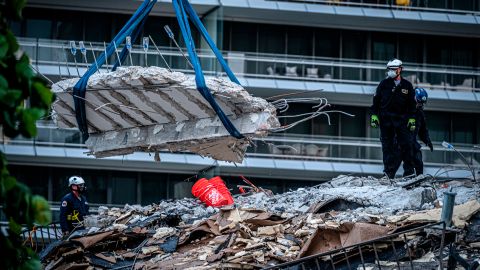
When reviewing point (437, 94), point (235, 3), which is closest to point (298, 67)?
point (235, 3)

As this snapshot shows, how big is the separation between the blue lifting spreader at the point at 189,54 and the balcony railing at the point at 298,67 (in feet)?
66.4

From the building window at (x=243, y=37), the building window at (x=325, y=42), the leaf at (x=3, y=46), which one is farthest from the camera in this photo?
the building window at (x=325, y=42)

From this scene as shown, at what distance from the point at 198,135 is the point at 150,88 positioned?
0.89 m

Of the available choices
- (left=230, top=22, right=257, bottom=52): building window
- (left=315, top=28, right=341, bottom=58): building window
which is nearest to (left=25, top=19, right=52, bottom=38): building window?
(left=230, top=22, right=257, bottom=52): building window

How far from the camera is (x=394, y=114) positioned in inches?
1000

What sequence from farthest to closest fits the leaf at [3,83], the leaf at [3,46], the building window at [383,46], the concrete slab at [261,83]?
A: the building window at [383,46]
the concrete slab at [261,83]
the leaf at [3,46]
the leaf at [3,83]

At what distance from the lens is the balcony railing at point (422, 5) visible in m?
45.6

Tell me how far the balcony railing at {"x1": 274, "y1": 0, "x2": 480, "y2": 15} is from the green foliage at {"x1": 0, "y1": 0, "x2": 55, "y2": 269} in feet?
107

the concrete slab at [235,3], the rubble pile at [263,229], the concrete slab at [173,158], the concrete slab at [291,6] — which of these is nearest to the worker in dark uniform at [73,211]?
the rubble pile at [263,229]

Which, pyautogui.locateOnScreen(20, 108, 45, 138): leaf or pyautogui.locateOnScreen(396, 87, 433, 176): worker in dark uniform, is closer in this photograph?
pyautogui.locateOnScreen(20, 108, 45, 138): leaf

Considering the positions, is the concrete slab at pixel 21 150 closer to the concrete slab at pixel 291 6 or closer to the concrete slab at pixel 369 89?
the concrete slab at pixel 291 6

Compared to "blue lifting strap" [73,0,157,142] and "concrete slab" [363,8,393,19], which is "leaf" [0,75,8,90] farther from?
"concrete slab" [363,8,393,19]

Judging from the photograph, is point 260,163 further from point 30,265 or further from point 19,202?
point 19,202

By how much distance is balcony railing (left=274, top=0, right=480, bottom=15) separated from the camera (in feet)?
149
